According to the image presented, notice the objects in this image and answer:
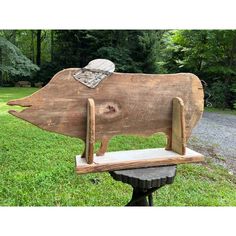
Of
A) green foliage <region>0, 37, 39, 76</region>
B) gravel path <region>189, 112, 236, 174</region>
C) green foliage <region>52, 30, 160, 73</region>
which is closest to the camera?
gravel path <region>189, 112, 236, 174</region>

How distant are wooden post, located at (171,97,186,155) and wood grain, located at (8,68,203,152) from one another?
0.10 ft

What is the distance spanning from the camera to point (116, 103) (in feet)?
5.47

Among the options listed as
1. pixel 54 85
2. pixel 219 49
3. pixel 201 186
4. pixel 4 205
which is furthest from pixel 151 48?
pixel 54 85

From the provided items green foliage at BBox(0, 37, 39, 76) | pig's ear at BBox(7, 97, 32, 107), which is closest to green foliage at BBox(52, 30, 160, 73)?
green foliage at BBox(0, 37, 39, 76)

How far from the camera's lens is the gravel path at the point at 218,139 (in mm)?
4355

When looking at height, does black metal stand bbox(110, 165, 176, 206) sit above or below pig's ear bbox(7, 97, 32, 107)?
below

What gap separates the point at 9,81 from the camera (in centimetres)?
1370

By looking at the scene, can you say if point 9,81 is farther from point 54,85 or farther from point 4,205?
point 54,85

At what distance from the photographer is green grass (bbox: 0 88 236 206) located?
9.26 feet

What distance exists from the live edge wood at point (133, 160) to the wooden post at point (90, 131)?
0.05 metres

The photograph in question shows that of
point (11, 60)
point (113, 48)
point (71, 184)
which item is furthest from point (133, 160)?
point (113, 48)

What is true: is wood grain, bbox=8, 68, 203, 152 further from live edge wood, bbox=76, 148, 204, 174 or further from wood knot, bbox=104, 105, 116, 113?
live edge wood, bbox=76, 148, 204, 174

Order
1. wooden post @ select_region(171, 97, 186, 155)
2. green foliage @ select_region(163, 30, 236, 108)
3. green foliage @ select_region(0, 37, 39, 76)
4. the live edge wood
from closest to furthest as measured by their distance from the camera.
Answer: the live edge wood, wooden post @ select_region(171, 97, 186, 155), green foliage @ select_region(0, 37, 39, 76), green foliage @ select_region(163, 30, 236, 108)

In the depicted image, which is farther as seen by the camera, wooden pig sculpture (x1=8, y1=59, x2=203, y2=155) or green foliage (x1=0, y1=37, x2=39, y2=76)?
green foliage (x1=0, y1=37, x2=39, y2=76)
